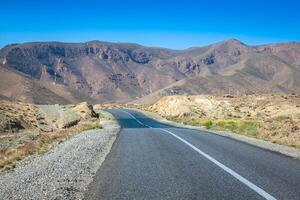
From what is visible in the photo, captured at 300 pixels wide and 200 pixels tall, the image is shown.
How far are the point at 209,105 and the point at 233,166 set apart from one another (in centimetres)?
6146

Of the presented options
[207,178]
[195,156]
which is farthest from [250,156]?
[207,178]

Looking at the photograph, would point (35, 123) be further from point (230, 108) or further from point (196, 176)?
point (196, 176)

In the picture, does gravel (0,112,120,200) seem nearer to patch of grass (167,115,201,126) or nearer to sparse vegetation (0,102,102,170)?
sparse vegetation (0,102,102,170)

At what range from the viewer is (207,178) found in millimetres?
10492

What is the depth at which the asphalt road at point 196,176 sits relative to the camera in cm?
883

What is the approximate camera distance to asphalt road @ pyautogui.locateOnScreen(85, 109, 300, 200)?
883 cm

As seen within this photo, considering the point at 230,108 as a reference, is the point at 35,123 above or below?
below

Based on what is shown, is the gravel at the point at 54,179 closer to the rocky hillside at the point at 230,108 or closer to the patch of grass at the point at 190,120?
the patch of grass at the point at 190,120

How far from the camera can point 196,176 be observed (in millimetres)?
10766

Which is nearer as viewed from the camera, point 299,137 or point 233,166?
point 233,166

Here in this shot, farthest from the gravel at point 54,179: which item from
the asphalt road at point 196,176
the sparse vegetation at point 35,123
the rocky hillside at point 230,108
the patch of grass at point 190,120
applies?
the rocky hillside at point 230,108

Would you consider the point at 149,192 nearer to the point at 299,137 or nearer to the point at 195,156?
the point at 195,156

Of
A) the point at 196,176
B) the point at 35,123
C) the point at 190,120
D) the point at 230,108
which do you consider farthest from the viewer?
the point at 230,108

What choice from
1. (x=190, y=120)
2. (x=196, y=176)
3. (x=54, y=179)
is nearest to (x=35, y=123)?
(x=190, y=120)
